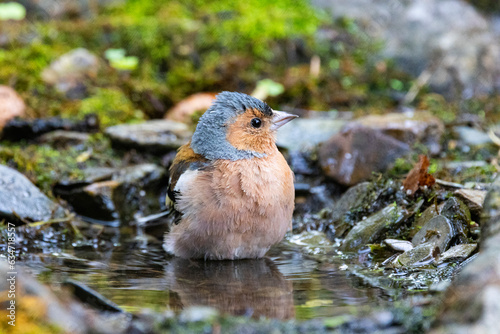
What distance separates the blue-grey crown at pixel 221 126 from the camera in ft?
17.2

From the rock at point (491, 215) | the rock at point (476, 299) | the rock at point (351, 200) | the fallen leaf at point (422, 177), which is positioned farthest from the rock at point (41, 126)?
the rock at point (476, 299)

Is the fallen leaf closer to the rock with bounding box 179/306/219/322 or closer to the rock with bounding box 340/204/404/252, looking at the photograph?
the rock with bounding box 340/204/404/252

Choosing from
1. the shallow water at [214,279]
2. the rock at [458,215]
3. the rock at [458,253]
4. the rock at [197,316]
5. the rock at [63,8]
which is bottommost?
the shallow water at [214,279]

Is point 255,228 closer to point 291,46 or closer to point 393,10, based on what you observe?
point 291,46

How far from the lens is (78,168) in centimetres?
711

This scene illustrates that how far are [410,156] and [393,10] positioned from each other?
4604 millimetres

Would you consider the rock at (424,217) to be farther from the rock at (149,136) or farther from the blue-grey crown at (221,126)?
the rock at (149,136)

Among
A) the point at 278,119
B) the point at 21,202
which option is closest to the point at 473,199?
the point at 278,119

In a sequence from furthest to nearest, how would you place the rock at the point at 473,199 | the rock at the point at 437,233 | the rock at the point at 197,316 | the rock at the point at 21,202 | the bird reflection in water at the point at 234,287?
1. the rock at the point at 21,202
2. the rock at the point at 473,199
3. the rock at the point at 437,233
4. the bird reflection in water at the point at 234,287
5. the rock at the point at 197,316

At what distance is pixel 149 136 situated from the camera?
733 cm

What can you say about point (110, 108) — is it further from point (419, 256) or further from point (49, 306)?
point (49, 306)

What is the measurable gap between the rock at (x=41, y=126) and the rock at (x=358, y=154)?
11.0ft

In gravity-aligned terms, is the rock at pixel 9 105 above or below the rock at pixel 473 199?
above

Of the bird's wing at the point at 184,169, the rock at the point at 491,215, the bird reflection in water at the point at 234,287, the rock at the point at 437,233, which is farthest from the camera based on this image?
the bird's wing at the point at 184,169
